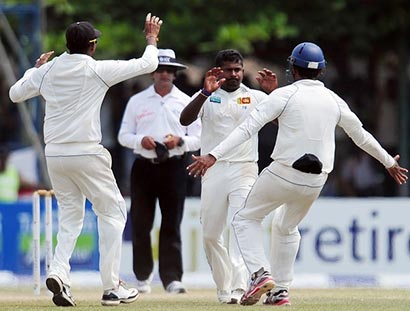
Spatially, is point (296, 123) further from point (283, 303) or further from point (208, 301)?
point (208, 301)

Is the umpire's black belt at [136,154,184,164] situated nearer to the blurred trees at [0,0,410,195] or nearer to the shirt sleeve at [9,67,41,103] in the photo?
the shirt sleeve at [9,67,41,103]

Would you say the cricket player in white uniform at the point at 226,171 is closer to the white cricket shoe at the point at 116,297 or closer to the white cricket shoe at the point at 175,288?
the white cricket shoe at the point at 116,297

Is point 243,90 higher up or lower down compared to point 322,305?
higher up

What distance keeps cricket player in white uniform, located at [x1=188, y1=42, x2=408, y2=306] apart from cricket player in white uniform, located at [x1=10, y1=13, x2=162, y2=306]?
0.93 meters

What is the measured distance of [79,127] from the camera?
11.6 m

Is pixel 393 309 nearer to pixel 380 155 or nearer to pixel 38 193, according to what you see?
pixel 380 155

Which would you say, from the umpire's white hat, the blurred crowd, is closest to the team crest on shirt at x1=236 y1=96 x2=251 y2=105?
the umpire's white hat

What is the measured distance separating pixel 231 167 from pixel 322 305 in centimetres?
148

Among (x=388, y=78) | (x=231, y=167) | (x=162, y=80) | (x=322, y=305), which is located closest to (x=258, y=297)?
(x=322, y=305)

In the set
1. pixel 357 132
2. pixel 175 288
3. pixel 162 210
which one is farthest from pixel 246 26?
pixel 357 132

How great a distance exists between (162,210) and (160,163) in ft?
1.77

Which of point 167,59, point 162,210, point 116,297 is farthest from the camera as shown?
Answer: point 162,210

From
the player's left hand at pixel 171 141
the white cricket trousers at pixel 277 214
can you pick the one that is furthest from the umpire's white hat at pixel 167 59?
the white cricket trousers at pixel 277 214

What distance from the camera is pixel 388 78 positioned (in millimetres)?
25500
